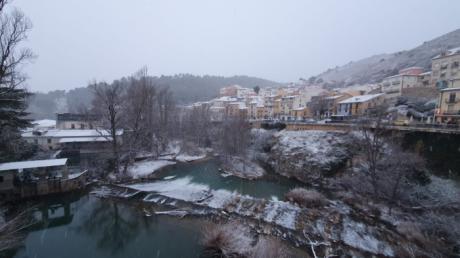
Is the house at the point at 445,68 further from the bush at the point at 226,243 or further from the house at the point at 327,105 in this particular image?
the bush at the point at 226,243

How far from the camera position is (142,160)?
27828mm

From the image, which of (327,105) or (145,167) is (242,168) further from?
(327,105)

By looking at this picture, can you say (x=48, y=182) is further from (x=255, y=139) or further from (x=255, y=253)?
(x=255, y=139)

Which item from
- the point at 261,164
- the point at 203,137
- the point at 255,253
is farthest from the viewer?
the point at 203,137

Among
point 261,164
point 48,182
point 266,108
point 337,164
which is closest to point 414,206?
point 337,164

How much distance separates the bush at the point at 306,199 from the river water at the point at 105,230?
5.42 feet

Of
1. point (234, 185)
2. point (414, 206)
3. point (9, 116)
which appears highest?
point (9, 116)

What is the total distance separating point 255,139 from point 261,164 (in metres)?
6.08

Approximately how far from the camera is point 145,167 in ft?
79.1

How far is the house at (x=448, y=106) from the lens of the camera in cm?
2112

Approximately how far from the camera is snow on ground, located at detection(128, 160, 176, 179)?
2135cm

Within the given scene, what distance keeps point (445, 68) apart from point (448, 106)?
19.3 meters

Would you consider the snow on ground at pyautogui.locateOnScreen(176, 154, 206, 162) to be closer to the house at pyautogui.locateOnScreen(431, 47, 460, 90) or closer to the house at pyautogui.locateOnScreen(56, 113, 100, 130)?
the house at pyautogui.locateOnScreen(56, 113, 100, 130)

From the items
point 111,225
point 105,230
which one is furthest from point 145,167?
point 105,230
